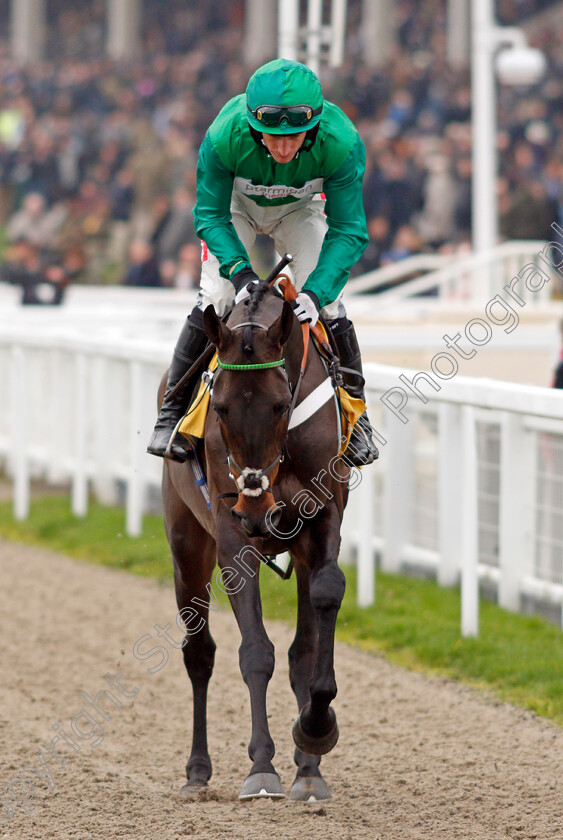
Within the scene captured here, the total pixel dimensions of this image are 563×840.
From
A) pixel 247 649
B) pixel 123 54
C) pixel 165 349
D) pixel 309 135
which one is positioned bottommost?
pixel 247 649

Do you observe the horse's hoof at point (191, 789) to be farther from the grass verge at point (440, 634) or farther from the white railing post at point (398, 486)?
the white railing post at point (398, 486)

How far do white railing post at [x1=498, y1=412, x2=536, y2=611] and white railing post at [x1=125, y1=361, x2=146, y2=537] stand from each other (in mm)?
2996

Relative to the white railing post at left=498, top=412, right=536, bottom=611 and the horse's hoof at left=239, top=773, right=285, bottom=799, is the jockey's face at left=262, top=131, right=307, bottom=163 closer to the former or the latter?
the horse's hoof at left=239, top=773, right=285, bottom=799

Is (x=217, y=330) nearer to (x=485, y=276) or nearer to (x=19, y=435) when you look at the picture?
(x=19, y=435)

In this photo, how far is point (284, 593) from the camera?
7.41 meters

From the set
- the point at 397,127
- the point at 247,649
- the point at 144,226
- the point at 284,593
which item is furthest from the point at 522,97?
the point at 247,649

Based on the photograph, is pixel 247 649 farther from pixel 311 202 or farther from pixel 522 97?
pixel 522 97

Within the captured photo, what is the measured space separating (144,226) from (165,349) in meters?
9.47

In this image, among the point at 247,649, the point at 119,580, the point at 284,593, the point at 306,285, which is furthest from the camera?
the point at 119,580

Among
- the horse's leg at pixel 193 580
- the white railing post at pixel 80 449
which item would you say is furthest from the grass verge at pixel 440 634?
the white railing post at pixel 80 449

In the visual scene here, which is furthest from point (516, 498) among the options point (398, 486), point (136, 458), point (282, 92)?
point (136, 458)

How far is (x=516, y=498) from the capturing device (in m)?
6.24

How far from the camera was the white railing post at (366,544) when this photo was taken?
22.7 ft

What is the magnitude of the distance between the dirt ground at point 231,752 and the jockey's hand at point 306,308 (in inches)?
61.0
